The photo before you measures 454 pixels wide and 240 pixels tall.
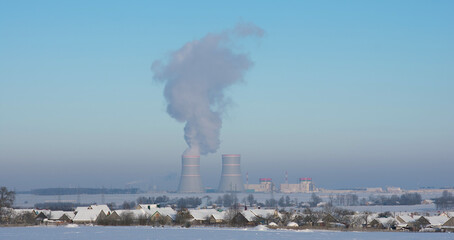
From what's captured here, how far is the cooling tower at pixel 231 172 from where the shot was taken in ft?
390

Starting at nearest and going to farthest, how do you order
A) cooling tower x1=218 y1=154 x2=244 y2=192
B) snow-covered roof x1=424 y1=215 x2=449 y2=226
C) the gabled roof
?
snow-covered roof x1=424 y1=215 x2=449 y2=226
the gabled roof
cooling tower x1=218 y1=154 x2=244 y2=192

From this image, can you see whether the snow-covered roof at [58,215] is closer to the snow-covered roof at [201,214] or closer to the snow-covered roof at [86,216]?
the snow-covered roof at [86,216]

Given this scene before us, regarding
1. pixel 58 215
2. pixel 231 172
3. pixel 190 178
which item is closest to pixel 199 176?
pixel 190 178

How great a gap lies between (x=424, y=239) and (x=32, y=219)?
2843 cm

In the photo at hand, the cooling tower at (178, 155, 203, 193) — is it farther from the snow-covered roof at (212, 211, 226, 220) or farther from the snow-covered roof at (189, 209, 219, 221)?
the snow-covered roof at (189, 209, 219, 221)

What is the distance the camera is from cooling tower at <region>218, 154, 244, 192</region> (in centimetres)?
11875

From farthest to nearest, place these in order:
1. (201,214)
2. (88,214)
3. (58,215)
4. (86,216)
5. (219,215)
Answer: (58,215)
(219,215)
(201,214)
(88,214)
(86,216)

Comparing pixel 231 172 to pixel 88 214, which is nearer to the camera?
pixel 88 214

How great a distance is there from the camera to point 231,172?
12044 cm

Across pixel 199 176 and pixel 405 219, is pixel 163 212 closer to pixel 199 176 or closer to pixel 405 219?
pixel 405 219

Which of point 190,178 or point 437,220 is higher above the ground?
point 190,178

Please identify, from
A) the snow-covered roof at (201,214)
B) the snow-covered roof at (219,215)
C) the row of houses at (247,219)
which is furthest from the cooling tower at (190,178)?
the row of houses at (247,219)

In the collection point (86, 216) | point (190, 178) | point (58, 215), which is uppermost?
Result: point (190, 178)

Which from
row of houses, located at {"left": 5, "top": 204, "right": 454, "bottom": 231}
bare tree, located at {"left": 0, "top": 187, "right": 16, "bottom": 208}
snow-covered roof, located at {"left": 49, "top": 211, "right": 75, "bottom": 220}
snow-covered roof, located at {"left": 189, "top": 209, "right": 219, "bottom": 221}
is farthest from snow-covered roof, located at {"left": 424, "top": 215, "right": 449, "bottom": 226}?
bare tree, located at {"left": 0, "top": 187, "right": 16, "bottom": 208}
